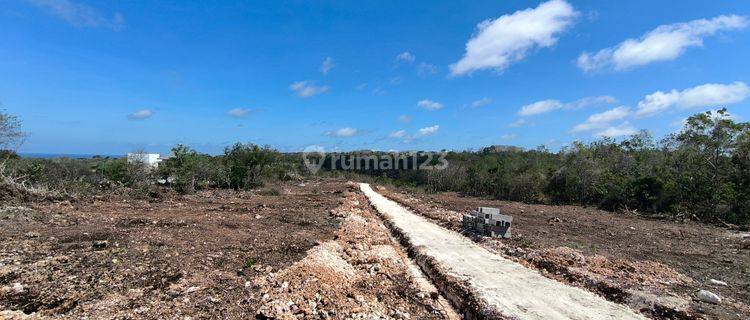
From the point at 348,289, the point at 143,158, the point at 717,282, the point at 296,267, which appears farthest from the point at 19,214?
the point at 717,282

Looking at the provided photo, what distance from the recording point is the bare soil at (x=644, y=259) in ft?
24.1

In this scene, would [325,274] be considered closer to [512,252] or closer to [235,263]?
[235,263]

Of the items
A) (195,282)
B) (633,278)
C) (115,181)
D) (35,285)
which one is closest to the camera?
(35,285)

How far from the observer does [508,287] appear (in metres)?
8.16

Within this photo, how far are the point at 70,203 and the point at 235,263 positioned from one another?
1175 cm

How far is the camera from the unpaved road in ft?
22.4

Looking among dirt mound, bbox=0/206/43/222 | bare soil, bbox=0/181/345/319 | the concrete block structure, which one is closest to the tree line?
dirt mound, bbox=0/206/43/222

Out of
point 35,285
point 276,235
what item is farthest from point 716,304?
point 35,285

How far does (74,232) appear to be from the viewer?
34.5 feet

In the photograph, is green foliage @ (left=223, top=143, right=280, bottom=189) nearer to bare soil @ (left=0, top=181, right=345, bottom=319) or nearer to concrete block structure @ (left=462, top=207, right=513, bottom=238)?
bare soil @ (left=0, top=181, right=345, bottom=319)

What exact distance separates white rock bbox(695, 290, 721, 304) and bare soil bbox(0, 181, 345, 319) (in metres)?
7.66

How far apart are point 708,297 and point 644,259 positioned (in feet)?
10.5

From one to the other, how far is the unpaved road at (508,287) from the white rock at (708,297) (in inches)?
61.7

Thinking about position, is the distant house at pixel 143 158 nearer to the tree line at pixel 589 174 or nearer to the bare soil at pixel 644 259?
the tree line at pixel 589 174
